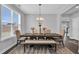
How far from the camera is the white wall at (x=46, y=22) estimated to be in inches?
349

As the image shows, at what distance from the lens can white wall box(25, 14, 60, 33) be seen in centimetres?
887

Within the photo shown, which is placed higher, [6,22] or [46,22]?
Result: [46,22]

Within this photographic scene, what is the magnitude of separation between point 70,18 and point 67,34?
3.64 feet

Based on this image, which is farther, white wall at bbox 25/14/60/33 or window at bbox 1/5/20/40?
white wall at bbox 25/14/60/33

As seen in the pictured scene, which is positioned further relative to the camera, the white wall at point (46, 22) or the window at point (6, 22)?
the white wall at point (46, 22)

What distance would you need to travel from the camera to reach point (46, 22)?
364 inches

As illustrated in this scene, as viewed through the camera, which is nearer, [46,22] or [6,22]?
[6,22]

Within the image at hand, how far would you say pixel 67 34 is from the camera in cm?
900
